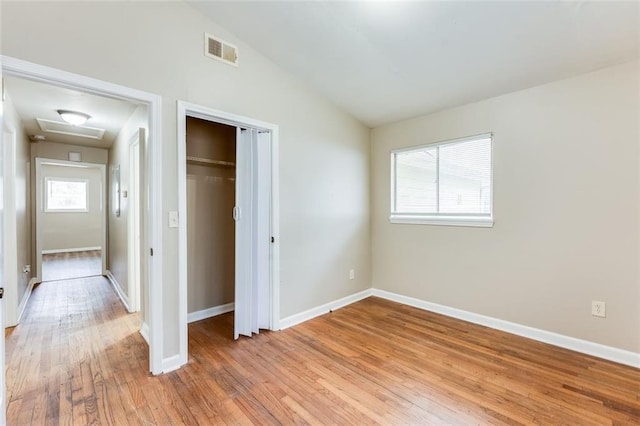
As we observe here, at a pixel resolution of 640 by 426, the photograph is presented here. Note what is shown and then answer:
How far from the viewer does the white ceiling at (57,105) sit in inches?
114

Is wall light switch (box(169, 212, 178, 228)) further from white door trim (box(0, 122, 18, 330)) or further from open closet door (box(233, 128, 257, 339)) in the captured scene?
white door trim (box(0, 122, 18, 330))

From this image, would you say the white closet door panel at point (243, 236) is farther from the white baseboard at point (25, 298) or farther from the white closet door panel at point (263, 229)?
the white baseboard at point (25, 298)

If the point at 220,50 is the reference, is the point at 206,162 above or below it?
below

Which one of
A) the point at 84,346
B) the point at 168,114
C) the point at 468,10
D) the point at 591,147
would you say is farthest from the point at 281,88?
the point at 84,346

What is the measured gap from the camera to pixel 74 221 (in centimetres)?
858

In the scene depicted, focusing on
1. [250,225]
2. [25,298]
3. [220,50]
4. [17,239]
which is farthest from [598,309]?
[25,298]

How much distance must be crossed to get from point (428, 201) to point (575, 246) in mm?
1464

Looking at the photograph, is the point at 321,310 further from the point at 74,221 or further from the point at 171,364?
the point at 74,221

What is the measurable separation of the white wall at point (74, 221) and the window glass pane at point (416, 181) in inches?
A: 317

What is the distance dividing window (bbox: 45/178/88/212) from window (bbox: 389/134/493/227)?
9.18m

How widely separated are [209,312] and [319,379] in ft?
6.03

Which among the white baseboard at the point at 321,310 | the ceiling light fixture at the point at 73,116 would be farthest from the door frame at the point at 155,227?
the ceiling light fixture at the point at 73,116

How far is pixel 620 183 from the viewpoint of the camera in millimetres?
2434

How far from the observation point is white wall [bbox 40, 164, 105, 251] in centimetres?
817
